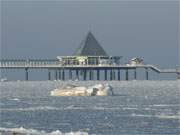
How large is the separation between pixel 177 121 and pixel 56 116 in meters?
11.4

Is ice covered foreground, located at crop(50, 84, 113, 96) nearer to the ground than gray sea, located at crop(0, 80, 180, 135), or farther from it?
farther from it

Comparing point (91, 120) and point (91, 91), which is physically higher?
point (91, 91)

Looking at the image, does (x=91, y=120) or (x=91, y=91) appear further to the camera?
(x=91, y=91)

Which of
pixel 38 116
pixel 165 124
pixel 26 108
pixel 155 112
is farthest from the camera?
A: pixel 26 108

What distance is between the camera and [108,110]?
84.4 meters

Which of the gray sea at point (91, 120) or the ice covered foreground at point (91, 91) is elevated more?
the ice covered foreground at point (91, 91)

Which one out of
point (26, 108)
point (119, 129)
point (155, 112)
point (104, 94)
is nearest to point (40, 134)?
point (119, 129)

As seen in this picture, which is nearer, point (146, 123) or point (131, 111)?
point (146, 123)

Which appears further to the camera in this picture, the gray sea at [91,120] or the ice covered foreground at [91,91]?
the ice covered foreground at [91,91]

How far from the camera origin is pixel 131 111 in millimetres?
82562

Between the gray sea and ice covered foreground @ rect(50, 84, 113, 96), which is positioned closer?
the gray sea

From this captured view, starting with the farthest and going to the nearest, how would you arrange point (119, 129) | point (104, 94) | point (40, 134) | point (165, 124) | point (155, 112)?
point (104, 94), point (155, 112), point (165, 124), point (119, 129), point (40, 134)

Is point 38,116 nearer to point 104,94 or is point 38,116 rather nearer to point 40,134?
point 40,134

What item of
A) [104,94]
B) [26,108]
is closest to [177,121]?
[26,108]
